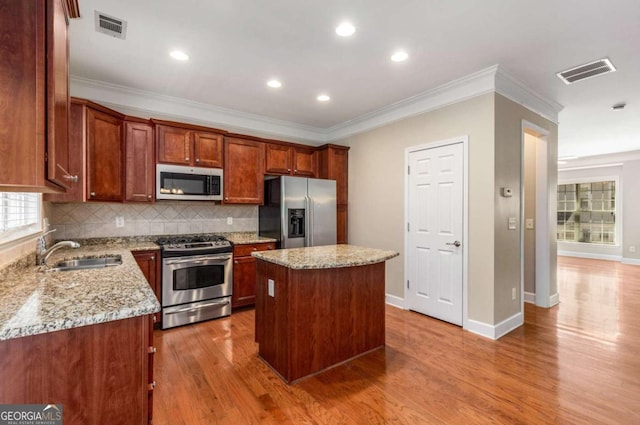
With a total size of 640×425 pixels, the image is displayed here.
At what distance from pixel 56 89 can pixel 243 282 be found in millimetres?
3044

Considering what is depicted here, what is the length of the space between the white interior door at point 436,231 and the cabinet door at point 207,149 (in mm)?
2590

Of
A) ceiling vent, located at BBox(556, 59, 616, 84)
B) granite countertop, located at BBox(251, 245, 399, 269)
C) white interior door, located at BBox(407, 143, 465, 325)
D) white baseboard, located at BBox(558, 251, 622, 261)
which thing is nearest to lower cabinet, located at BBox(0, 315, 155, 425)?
granite countertop, located at BBox(251, 245, 399, 269)

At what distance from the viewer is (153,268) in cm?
333

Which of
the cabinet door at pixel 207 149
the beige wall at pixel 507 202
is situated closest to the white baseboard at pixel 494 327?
the beige wall at pixel 507 202

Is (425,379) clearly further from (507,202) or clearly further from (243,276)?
(243,276)

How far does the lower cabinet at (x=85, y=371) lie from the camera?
42.1 inches

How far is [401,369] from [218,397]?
1.48 metres

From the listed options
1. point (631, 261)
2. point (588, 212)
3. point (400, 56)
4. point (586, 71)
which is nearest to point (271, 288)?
point (400, 56)

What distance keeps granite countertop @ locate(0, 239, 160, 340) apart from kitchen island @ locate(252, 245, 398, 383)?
39.5 inches

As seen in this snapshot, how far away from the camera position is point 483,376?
2416 millimetres

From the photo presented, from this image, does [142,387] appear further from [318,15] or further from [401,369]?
[318,15]

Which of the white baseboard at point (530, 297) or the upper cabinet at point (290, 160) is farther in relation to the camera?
the upper cabinet at point (290, 160)

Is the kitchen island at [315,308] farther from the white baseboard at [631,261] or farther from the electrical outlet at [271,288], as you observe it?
the white baseboard at [631,261]

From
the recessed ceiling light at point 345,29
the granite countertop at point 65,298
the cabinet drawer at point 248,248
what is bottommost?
the cabinet drawer at point 248,248
